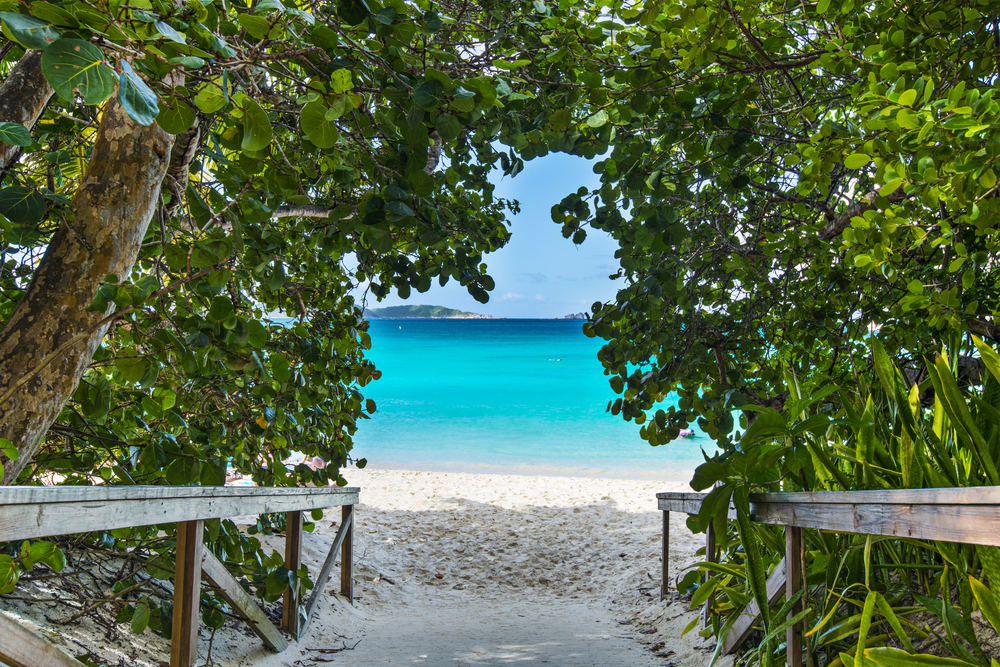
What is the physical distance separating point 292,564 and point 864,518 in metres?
2.78

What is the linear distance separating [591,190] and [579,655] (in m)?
2.43

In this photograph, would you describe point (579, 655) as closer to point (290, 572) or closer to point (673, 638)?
point (673, 638)

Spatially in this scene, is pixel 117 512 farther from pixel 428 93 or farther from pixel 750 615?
pixel 750 615

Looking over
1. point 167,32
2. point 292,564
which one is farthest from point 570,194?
point 292,564

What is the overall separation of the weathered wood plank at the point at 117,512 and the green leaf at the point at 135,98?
79 cm

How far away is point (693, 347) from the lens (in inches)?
114

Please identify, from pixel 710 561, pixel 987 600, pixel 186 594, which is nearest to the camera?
pixel 987 600

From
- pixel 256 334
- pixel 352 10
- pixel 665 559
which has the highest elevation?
pixel 352 10

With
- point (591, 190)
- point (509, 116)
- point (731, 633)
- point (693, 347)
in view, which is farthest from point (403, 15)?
point (731, 633)

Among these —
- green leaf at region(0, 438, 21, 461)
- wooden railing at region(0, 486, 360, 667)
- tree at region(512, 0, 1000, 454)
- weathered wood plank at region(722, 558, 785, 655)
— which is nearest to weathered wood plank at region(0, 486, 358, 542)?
wooden railing at region(0, 486, 360, 667)

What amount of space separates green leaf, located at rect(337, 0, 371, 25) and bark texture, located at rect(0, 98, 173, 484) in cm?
97

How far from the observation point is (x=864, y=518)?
1.47 meters

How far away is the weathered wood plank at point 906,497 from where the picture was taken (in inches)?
42.6

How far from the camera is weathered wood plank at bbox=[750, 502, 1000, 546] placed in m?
1.09
